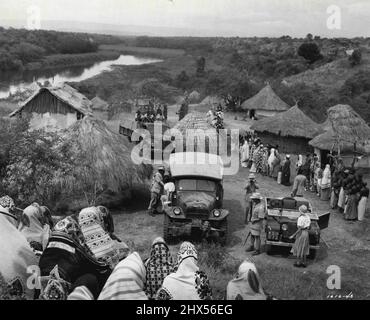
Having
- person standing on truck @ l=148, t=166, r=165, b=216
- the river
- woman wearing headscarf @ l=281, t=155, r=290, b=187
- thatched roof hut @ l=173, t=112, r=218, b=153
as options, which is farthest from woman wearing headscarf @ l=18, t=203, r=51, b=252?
the river

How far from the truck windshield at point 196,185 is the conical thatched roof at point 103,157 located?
2594mm

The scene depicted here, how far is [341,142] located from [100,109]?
22.6 meters

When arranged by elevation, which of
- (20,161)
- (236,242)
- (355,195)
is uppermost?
(20,161)

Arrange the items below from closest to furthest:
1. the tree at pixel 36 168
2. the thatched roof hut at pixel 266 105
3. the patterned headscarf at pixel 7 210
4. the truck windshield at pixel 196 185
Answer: the patterned headscarf at pixel 7 210 → the truck windshield at pixel 196 185 → the tree at pixel 36 168 → the thatched roof hut at pixel 266 105

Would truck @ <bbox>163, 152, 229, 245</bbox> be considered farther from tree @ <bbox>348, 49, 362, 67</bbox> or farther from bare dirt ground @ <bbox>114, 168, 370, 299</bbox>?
tree @ <bbox>348, 49, 362, 67</bbox>

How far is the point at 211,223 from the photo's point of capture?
474 inches

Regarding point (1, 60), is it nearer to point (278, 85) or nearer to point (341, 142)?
point (278, 85)

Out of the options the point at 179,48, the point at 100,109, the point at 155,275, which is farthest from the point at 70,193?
the point at 179,48

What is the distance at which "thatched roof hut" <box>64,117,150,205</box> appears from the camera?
14.5m

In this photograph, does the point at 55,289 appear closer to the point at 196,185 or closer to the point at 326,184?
the point at 196,185

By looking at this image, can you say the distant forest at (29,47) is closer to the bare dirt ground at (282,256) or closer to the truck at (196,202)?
the bare dirt ground at (282,256)

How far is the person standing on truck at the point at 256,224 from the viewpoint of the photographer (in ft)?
36.3

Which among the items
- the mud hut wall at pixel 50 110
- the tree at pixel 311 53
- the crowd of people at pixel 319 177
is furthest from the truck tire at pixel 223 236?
the tree at pixel 311 53

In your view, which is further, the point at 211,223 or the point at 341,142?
the point at 341,142
